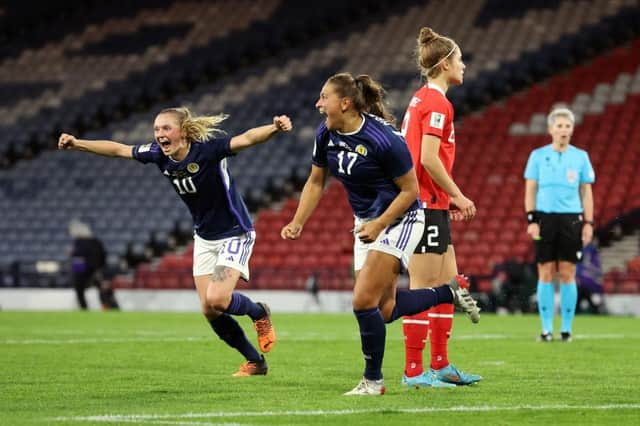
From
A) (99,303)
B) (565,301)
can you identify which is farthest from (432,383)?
(99,303)

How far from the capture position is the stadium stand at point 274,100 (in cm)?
2406

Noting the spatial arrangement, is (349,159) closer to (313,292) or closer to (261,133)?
(261,133)

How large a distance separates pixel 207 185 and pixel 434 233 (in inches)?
64.3

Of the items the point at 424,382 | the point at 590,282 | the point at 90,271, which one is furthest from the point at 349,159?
the point at 90,271

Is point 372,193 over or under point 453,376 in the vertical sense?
over

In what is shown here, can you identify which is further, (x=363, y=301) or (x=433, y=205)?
(x=433, y=205)

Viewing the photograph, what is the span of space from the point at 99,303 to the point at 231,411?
Answer: 17.0 metres

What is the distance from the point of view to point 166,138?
8.68 m

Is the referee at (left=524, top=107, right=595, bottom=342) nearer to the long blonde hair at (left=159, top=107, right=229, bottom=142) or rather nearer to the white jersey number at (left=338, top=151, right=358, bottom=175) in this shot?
the long blonde hair at (left=159, top=107, right=229, bottom=142)

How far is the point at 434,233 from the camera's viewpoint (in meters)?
8.15

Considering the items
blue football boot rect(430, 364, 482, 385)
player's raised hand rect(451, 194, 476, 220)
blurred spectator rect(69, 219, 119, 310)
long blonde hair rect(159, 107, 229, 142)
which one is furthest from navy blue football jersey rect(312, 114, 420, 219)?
blurred spectator rect(69, 219, 119, 310)

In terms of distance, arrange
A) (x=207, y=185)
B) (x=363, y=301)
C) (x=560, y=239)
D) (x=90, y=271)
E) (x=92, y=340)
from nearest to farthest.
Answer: (x=363, y=301)
(x=207, y=185)
(x=560, y=239)
(x=92, y=340)
(x=90, y=271)

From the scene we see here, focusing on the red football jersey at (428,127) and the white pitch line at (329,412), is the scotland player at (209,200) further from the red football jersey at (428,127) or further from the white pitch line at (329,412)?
the white pitch line at (329,412)

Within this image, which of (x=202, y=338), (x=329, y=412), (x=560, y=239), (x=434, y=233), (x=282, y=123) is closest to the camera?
(x=329, y=412)
